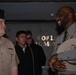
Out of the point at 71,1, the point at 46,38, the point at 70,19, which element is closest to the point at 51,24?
the point at 46,38

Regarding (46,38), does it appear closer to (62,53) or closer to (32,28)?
(32,28)

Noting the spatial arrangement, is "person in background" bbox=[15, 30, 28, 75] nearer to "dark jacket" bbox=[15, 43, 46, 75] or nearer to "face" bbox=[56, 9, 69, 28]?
"dark jacket" bbox=[15, 43, 46, 75]

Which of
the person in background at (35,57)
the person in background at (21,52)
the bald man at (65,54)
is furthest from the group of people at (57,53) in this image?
the person in background at (35,57)

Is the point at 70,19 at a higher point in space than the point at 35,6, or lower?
lower

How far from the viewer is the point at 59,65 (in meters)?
3.72

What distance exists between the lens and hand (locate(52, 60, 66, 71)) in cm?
369

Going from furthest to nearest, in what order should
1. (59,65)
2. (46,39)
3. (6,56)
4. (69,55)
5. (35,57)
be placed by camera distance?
(46,39) → (35,57) → (6,56) → (59,65) → (69,55)

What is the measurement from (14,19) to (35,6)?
0.66m

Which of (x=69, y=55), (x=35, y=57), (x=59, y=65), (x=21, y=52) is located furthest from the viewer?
(x=35, y=57)

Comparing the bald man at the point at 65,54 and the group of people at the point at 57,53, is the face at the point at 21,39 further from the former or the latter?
the bald man at the point at 65,54

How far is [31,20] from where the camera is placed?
28.8 ft

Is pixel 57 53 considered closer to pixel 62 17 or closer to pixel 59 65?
pixel 59 65

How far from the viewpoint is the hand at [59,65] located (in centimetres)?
369

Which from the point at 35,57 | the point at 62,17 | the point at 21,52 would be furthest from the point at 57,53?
the point at 35,57
